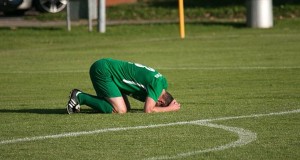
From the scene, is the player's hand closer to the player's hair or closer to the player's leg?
the player's hair

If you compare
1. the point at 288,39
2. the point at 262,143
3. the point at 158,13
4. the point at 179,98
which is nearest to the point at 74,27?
the point at 158,13

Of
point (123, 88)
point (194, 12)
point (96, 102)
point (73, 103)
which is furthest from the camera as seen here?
point (194, 12)

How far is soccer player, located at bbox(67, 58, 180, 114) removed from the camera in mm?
13172

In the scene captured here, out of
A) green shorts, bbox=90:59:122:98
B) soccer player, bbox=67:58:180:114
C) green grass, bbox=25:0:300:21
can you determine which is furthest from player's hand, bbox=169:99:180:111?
green grass, bbox=25:0:300:21

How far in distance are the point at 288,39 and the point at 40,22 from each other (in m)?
13.6

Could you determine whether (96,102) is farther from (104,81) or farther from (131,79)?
(131,79)

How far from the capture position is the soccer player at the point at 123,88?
13.2 metres

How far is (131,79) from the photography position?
43.6 feet

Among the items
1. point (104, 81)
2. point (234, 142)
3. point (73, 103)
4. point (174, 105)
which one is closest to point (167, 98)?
point (174, 105)

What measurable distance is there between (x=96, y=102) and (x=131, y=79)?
653 mm

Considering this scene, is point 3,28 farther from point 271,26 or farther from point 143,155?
point 143,155

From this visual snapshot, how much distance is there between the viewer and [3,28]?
3634 cm

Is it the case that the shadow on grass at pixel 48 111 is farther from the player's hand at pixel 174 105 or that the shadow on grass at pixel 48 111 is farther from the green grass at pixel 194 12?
the green grass at pixel 194 12

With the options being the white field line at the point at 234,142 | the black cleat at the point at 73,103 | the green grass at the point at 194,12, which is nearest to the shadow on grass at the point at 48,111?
the black cleat at the point at 73,103
